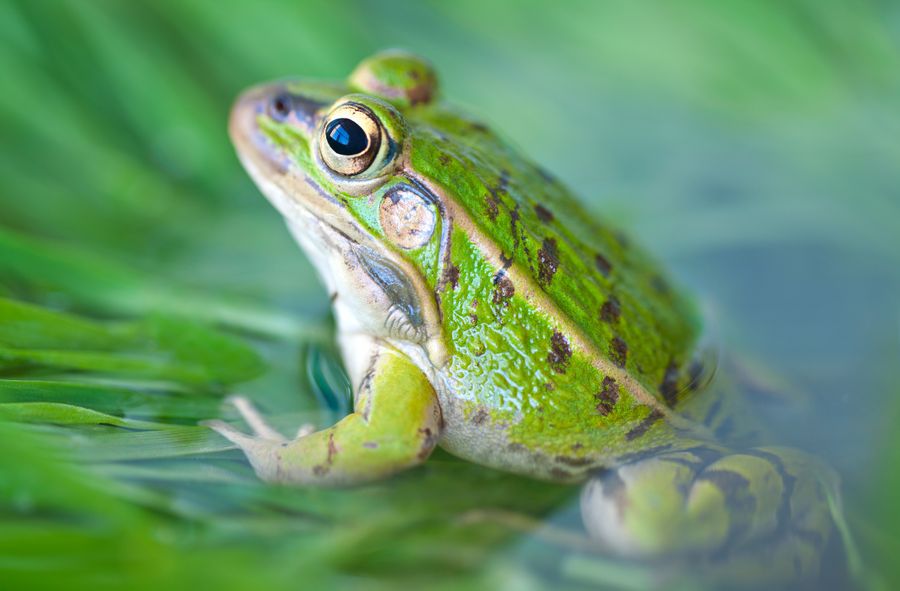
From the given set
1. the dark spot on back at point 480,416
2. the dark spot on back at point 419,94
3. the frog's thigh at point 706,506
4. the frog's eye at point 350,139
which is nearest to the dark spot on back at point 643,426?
the frog's thigh at point 706,506

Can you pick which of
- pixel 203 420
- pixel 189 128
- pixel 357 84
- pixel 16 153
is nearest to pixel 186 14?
pixel 189 128

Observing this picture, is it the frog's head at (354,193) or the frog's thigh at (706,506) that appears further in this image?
the frog's head at (354,193)

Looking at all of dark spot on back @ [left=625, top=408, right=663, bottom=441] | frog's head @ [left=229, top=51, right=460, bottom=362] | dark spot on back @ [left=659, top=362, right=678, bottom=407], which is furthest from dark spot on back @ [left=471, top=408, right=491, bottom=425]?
dark spot on back @ [left=659, top=362, right=678, bottom=407]

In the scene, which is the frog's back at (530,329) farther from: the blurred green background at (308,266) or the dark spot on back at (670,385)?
the blurred green background at (308,266)

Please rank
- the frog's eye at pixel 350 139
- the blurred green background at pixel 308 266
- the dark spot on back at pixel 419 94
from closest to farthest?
the blurred green background at pixel 308 266 < the frog's eye at pixel 350 139 < the dark spot on back at pixel 419 94

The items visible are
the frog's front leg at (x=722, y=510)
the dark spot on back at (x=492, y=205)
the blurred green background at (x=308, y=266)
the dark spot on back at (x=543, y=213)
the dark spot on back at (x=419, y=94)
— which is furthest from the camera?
the dark spot on back at (x=419, y=94)

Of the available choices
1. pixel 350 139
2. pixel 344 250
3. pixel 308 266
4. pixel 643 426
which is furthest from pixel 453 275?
pixel 308 266

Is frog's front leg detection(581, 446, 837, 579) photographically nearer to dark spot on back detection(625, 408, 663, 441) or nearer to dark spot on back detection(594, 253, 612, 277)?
dark spot on back detection(625, 408, 663, 441)

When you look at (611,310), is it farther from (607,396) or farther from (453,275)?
(453,275)
